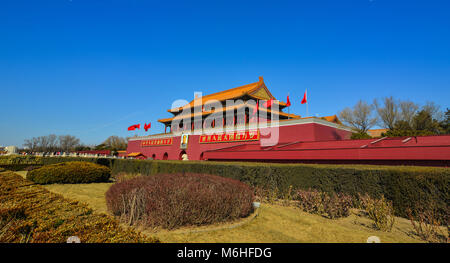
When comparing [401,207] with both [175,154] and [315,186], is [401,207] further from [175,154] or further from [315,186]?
[175,154]

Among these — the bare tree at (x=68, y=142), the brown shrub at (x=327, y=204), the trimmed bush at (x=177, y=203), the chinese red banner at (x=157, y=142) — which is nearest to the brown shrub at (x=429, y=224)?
the brown shrub at (x=327, y=204)

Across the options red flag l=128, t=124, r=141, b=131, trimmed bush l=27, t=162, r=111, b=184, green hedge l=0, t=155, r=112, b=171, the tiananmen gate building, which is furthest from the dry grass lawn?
red flag l=128, t=124, r=141, b=131

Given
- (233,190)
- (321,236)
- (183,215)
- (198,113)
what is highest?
(198,113)

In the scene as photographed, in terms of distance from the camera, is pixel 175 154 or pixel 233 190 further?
pixel 175 154

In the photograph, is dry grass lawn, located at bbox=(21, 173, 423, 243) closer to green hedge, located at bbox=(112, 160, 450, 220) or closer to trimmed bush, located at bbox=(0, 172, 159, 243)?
green hedge, located at bbox=(112, 160, 450, 220)

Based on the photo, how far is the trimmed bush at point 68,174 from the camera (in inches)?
503

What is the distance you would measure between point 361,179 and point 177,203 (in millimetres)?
6191

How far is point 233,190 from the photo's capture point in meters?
6.69

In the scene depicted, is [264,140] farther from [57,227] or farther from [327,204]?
[57,227]
